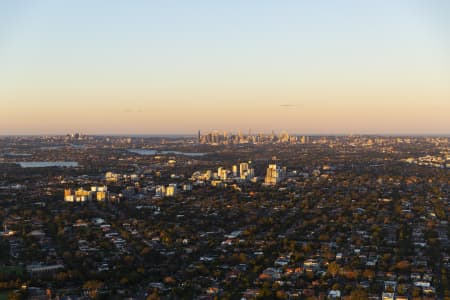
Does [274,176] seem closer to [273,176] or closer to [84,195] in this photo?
[273,176]

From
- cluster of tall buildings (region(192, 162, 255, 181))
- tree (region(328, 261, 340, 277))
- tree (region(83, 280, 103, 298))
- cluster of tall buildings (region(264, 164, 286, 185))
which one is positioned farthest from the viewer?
cluster of tall buildings (region(192, 162, 255, 181))

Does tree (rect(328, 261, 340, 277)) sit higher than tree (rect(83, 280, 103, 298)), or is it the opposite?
tree (rect(328, 261, 340, 277))

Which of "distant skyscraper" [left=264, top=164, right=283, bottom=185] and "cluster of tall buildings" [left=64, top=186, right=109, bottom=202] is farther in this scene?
"distant skyscraper" [left=264, top=164, right=283, bottom=185]

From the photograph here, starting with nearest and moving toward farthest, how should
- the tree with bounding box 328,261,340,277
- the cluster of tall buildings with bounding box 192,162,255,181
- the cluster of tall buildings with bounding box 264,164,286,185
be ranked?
the tree with bounding box 328,261,340,277
the cluster of tall buildings with bounding box 264,164,286,185
the cluster of tall buildings with bounding box 192,162,255,181

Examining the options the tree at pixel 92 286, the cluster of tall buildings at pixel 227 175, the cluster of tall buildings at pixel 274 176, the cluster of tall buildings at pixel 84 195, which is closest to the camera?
the tree at pixel 92 286

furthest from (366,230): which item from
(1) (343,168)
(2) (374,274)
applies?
(1) (343,168)

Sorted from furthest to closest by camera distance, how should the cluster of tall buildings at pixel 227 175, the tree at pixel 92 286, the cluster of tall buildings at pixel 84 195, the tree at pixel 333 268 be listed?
the cluster of tall buildings at pixel 227 175, the cluster of tall buildings at pixel 84 195, the tree at pixel 333 268, the tree at pixel 92 286

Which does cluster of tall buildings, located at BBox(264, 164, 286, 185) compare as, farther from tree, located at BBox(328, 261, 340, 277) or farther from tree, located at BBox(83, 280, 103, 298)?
tree, located at BBox(83, 280, 103, 298)

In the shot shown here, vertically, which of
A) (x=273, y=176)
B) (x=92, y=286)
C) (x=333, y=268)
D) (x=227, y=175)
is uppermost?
(x=273, y=176)

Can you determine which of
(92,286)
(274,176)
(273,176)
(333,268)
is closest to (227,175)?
(273,176)

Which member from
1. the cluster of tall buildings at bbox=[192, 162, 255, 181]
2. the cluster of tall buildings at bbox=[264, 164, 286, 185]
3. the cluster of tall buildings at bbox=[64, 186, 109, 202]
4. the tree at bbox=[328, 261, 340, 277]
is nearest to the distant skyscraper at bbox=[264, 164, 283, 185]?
the cluster of tall buildings at bbox=[264, 164, 286, 185]

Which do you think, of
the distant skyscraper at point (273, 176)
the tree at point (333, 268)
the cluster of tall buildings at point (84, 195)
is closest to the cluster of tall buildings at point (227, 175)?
the distant skyscraper at point (273, 176)

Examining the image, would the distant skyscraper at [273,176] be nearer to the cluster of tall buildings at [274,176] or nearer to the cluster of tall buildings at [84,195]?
the cluster of tall buildings at [274,176]
